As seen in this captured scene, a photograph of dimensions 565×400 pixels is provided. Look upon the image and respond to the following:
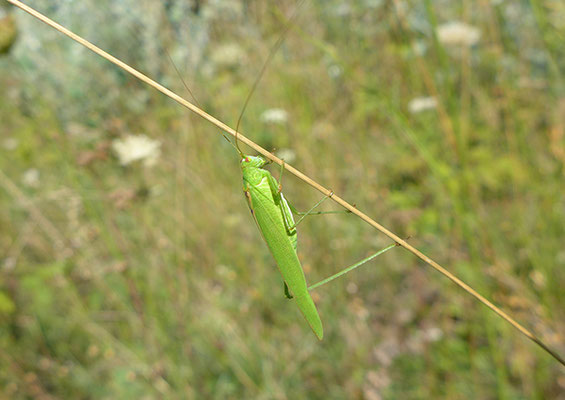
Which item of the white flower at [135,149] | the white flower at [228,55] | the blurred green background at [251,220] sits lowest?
the blurred green background at [251,220]

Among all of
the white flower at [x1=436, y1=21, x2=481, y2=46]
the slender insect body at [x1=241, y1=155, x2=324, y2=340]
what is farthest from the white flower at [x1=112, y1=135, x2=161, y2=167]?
the white flower at [x1=436, y1=21, x2=481, y2=46]

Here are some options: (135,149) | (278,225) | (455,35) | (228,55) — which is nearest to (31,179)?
(135,149)

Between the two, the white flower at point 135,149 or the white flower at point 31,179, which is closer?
the white flower at point 135,149

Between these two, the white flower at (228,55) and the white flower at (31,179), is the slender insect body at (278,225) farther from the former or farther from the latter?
the white flower at (31,179)

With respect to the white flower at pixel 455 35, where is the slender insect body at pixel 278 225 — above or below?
above

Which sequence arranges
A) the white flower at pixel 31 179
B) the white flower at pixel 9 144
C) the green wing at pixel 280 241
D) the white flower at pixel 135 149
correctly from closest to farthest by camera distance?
the green wing at pixel 280 241
the white flower at pixel 135 149
the white flower at pixel 31 179
the white flower at pixel 9 144

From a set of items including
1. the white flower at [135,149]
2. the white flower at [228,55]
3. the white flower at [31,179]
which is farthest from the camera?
the white flower at [31,179]

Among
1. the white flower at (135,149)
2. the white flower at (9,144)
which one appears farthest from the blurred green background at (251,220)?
the white flower at (9,144)

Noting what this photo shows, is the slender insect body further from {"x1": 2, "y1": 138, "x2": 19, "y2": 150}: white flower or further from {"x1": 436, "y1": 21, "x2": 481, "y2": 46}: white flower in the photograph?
{"x1": 2, "y1": 138, "x2": 19, "y2": 150}: white flower
